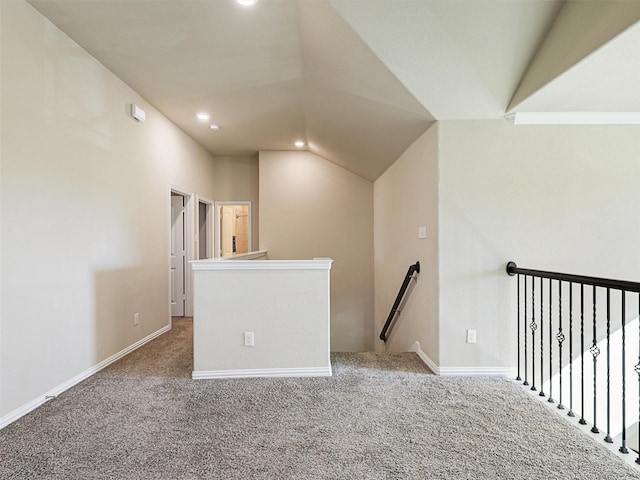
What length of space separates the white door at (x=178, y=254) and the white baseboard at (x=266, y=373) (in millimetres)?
2812

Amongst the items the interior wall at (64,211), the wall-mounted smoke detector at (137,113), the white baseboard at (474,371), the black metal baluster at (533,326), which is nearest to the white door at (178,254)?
the interior wall at (64,211)

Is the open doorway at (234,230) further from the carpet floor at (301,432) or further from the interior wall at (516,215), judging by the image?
the interior wall at (516,215)

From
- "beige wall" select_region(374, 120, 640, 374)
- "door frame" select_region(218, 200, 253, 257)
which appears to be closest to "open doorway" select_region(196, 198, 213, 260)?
"door frame" select_region(218, 200, 253, 257)

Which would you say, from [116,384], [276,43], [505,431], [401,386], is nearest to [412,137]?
[276,43]

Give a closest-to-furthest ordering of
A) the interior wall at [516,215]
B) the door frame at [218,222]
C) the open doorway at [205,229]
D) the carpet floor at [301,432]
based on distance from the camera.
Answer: the carpet floor at [301,432] < the interior wall at [516,215] < the open doorway at [205,229] < the door frame at [218,222]

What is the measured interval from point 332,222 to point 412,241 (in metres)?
2.35

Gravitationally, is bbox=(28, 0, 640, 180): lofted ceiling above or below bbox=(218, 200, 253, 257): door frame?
above

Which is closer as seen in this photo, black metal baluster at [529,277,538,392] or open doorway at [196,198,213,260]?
black metal baluster at [529,277,538,392]

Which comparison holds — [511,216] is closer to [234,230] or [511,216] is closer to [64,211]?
[64,211]

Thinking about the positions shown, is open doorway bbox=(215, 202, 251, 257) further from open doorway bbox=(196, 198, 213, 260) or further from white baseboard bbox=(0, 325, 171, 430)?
white baseboard bbox=(0, 325, 171, 430)

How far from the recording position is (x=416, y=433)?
1.91 m

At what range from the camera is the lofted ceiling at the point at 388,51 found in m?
2.04

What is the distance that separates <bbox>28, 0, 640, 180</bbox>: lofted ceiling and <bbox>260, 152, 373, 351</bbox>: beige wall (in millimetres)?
2281

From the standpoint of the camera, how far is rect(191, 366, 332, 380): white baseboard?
2.72 meters
